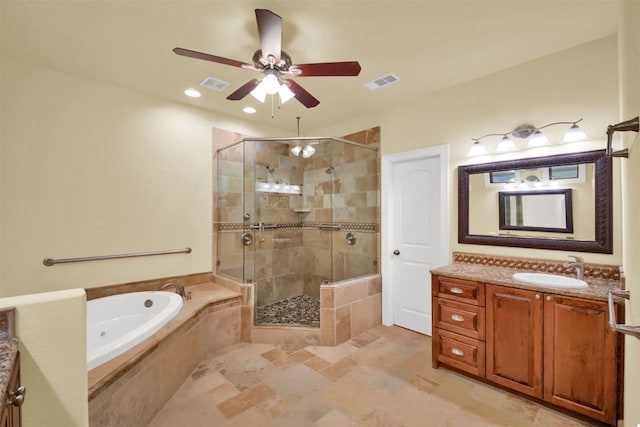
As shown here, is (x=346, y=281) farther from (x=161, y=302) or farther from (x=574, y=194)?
(x=574, y=194)

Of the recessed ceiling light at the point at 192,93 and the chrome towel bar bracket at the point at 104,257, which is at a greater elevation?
the recessed ceiling light at the point at 192,93

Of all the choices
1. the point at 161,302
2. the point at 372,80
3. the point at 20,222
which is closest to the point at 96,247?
the point at 20,222

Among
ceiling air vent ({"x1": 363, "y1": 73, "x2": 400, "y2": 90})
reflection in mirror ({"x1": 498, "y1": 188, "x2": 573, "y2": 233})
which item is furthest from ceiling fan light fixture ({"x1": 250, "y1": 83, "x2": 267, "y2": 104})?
reflection in mirror ({"x1": 498, "y1": 188, "x2": 573, "y2": 233})

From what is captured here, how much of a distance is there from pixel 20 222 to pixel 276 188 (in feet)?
8.67

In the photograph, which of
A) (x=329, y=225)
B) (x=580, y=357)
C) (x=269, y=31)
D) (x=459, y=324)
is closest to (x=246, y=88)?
(x=269, y=31)

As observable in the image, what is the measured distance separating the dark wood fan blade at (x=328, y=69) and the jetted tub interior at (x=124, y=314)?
2.09m

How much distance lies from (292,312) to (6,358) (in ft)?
9.58

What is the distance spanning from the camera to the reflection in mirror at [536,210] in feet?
7.16

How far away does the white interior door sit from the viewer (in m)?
3.01

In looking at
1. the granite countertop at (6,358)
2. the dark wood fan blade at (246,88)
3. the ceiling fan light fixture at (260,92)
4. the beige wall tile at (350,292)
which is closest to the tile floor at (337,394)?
the beige wall tile at (350,292)

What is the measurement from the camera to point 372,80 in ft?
8.71

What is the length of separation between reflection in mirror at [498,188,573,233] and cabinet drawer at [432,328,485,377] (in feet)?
3.50

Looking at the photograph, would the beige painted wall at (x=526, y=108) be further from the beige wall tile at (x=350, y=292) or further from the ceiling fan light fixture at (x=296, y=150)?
the ceiling fan light fixture at (x=296, y=150)

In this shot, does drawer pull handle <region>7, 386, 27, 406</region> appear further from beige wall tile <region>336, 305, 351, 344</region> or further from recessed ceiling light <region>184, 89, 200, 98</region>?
recessed ceiling light <region>184, 89, 200, 98</region>
